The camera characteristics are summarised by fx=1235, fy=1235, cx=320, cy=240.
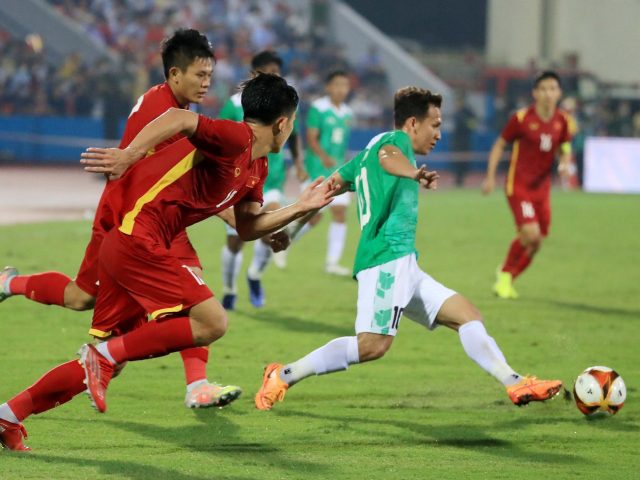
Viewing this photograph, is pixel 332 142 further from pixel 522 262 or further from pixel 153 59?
pixel 153 59

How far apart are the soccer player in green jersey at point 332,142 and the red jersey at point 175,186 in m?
8.15

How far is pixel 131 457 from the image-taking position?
6062 millimetres

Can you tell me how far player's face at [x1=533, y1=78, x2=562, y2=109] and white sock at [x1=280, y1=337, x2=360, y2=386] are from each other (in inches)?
248

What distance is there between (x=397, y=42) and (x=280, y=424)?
33.7 metres

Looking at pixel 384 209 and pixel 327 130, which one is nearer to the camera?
pixel 384 209

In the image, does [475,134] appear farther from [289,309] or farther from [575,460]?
[575,460]

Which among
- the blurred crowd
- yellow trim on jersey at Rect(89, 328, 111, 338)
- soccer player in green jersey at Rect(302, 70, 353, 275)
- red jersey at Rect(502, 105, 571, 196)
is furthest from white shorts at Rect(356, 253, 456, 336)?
the blurred crowd

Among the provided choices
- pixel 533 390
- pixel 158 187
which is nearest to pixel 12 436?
pixel 158 187

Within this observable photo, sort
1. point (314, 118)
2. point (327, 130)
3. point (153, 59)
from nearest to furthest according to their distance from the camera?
point (314, 118), point (327, 130), point (153, 59)

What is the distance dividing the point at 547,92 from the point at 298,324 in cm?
376

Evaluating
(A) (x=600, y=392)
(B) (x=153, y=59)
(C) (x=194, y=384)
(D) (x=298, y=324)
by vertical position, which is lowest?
(D) (x=298, y=324)

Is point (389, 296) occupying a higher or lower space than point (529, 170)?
lower

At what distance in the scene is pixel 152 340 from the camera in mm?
5809

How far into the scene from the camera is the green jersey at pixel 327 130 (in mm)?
14539
